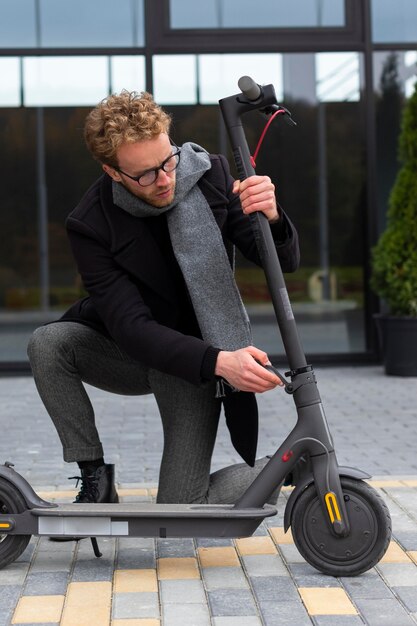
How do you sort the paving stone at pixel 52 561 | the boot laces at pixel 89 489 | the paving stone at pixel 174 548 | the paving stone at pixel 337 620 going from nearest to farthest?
the paving stone at pixel 337 620, the paving stone at pixel 52 561, the paving stone at pixel 174 548, the boot laces at pixel 89 489

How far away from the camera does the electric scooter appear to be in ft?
11.2

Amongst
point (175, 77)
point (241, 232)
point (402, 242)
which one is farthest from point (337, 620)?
point (175, 77)

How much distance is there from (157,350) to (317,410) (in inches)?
19.0

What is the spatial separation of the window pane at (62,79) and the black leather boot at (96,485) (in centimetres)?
524

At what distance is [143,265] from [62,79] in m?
5.31

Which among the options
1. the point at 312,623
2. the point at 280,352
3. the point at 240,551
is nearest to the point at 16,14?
the point at 280,352

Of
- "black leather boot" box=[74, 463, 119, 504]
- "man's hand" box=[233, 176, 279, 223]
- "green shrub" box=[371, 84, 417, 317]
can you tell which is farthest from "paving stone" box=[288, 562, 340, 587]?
"green shrub" box=[371, 84, 417, 317]

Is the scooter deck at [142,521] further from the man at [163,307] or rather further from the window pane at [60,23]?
the window pane at [60,23]

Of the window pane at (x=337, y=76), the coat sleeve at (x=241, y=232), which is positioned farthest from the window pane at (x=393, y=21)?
the coat sleeve at (x=241, y=232)

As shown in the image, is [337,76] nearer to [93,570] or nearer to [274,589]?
[93,570]

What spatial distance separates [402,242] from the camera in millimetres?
8219

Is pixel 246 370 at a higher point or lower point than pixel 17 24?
lower

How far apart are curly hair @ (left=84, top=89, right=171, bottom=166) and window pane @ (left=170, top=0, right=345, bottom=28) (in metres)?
5.42

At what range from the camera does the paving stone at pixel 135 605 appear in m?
3.19
